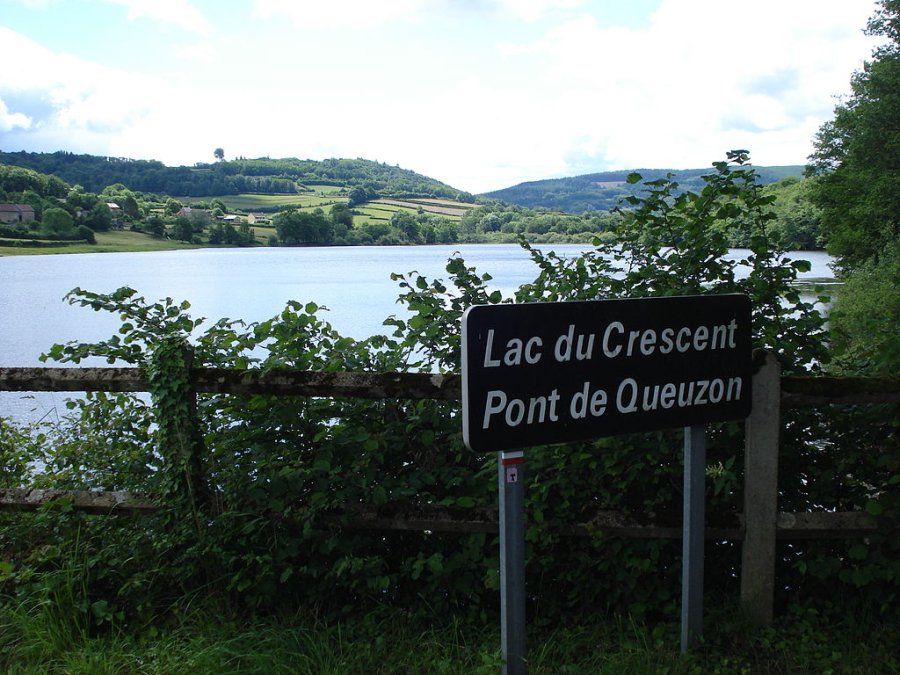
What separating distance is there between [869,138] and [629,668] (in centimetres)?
4123

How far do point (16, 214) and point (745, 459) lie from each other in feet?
178

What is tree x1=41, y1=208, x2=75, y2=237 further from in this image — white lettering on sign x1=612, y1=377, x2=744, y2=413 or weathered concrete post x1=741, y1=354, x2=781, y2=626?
white lettering on sign x1=612, y1=377, x2=744, y2=413

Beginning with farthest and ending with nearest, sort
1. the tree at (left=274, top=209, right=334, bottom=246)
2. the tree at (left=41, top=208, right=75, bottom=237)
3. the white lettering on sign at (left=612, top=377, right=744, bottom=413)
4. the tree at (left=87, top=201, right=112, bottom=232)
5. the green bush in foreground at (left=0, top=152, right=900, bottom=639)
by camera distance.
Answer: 1. the tree at (left=87, top=201, right=112, bottom=232)
2. the tree at (left=41, top=208, right=75, bottom=237)
3. the tree at (left=274, top=209, right=334, bottom=246)
4. the green bush in foreground at (left=0, top=152, right=900, bottom=639)
5. the white lettering on sign at (left=612, top=377, right=744, bottom=413)

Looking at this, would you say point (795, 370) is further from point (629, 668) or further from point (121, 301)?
point (121, 301)

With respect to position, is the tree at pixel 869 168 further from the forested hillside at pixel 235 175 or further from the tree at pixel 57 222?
the tree at pixel 57 222

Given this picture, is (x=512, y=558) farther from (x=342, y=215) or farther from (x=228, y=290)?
(x=342, y=215)

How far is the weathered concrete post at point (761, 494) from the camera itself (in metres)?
3.30

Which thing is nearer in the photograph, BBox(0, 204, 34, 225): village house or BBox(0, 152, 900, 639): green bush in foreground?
BBox(0, 152, 900, 639): green bush in foreground

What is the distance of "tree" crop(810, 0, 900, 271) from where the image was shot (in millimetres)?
35188

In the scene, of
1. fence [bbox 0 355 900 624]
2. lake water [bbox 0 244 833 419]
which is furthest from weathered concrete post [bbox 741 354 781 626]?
lake water [bbox 0 244 833 419]

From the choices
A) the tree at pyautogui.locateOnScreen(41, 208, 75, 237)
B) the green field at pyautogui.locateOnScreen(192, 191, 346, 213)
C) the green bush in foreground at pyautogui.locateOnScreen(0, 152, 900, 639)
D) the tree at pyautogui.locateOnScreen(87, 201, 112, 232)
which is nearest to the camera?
the green bush in foreground at pyautogui.locateOnScreen(0, 152, 900, 639)

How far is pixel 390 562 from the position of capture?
387 centimetres

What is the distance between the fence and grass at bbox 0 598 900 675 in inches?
10.5

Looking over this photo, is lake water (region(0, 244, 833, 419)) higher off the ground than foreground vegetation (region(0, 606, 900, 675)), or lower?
higher
